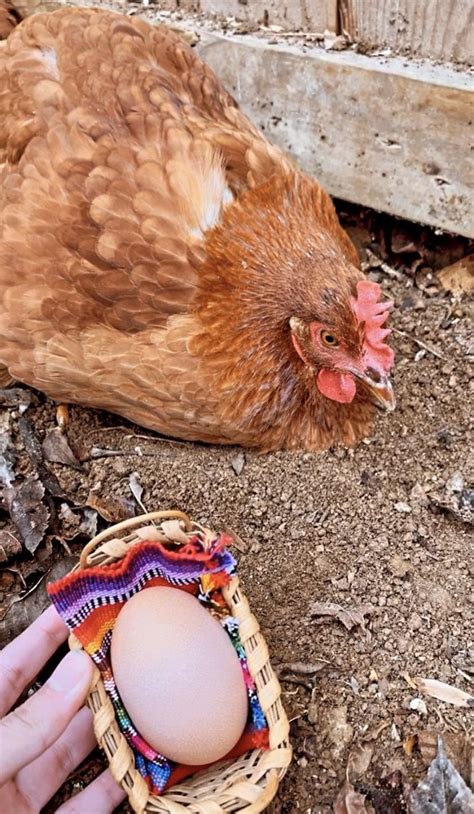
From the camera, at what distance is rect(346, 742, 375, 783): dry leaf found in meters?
1.64

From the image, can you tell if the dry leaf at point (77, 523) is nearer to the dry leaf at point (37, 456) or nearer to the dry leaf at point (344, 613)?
the dry leaf at point (37, 456)

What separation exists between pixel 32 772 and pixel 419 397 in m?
1.39

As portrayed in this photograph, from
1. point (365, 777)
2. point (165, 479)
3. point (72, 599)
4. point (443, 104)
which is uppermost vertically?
point (443, 104)

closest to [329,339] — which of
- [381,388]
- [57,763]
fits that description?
[381,388]

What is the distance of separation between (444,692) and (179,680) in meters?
0.59

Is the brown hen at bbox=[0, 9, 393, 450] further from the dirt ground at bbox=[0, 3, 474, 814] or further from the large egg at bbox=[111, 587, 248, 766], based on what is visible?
the large egg at bbox=[111, 587, 248, 766]

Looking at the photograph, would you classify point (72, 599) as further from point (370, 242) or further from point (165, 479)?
point (370, 242)

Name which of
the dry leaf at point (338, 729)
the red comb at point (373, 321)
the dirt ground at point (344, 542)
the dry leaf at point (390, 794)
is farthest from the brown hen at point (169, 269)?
the dry leaf at point (390, 794)

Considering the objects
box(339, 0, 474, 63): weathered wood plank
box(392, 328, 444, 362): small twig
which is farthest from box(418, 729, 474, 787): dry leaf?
box(339, 0, 474, 63): weathered wood plank

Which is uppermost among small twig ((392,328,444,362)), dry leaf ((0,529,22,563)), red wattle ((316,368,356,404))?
red wattle ((316,368,356,404))

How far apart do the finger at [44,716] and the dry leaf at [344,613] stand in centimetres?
58

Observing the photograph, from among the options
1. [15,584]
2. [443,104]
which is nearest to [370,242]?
[443,104]

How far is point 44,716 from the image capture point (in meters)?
1.35

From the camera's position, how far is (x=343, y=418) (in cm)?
217
